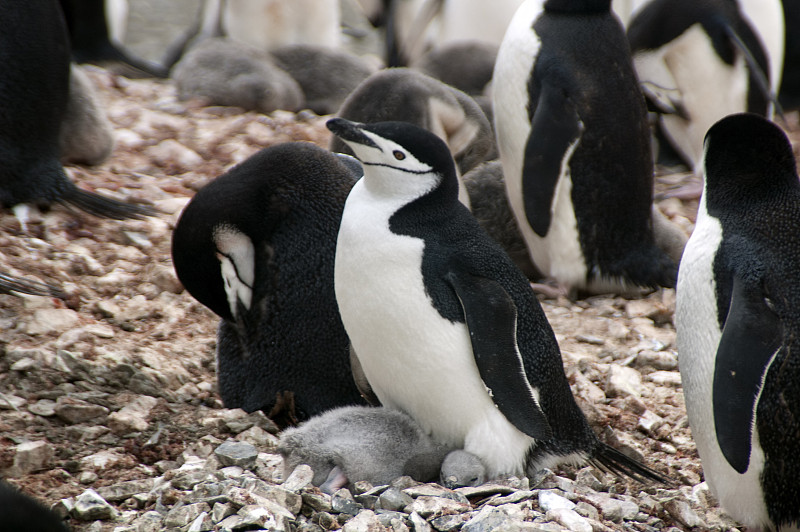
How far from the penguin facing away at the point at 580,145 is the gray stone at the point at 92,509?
206cm

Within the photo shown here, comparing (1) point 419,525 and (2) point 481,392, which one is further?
(2) point 481,392

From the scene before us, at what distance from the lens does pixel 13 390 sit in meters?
2.46

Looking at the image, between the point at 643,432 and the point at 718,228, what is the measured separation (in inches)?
28.2

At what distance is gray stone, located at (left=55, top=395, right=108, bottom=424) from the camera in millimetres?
2416

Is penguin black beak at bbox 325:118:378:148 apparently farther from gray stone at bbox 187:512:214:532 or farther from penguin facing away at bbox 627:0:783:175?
penguin facing away at bbox 627:0:783:175

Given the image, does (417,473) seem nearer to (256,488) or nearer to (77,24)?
(256,488)

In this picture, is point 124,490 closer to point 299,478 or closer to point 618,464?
point 299,478

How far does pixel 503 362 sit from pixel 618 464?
1.48 feet

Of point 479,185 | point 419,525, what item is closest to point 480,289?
point 419,525

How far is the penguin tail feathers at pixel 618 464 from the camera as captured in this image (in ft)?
7.59

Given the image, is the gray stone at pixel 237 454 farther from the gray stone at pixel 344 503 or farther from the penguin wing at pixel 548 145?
the penguin wing at pixel 548 145

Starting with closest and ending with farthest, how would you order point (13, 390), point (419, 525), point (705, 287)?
point (419, 525) → point (705, 287) → point (13, 390)

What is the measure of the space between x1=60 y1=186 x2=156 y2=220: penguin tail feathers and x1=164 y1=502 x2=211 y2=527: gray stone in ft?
6.25

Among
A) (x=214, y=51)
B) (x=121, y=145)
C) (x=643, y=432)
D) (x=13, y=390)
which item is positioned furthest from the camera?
(x=214, y=51)
